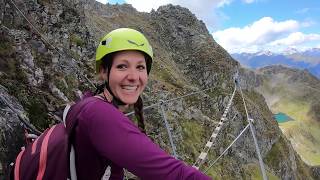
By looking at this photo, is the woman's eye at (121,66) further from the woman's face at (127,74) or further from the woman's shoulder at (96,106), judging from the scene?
the woman's shoulder at (96,106)

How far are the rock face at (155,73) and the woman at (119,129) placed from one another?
119 centimetres

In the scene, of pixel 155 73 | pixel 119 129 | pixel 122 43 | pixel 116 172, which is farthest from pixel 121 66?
pixel 155 73

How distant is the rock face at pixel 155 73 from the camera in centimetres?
1291

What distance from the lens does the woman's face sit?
371cm

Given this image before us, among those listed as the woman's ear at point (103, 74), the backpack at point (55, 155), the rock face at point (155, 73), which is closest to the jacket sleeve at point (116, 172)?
the backpack at point (55, 155)

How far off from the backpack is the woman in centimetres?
7

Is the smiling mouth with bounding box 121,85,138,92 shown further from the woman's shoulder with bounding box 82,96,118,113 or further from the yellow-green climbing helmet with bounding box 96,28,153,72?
the woman's shoulder with bounding box 82,96,118,113

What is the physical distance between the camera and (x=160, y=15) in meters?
107

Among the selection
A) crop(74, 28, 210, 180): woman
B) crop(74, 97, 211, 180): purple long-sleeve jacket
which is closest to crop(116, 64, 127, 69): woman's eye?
crop(74, 28, 210, 180): woman

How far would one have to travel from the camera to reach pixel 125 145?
118 inches

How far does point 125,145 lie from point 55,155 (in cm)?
80

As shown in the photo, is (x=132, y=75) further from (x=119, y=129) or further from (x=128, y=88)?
(x=119, y=129)

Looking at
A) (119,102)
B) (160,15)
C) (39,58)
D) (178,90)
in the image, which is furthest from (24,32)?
(160,15)

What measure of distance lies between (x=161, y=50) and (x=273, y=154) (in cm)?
4059
